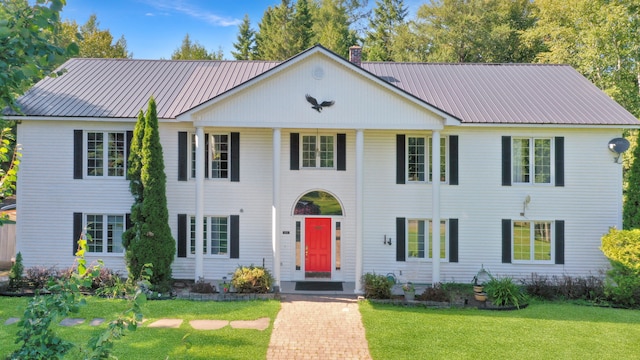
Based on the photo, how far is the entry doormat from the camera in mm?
13586

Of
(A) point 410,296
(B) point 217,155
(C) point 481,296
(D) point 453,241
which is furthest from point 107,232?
(C) point 481,296

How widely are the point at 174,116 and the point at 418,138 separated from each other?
869 cm

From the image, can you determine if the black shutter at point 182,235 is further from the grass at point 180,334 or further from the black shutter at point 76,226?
the black shutter at point 76,226

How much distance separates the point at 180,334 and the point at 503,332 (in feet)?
25.6

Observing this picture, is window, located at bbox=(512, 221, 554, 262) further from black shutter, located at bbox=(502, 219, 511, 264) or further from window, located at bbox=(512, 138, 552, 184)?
window, located at bbox=(512, 138, 552, 184)

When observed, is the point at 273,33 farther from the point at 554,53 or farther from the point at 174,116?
the point at 174,116

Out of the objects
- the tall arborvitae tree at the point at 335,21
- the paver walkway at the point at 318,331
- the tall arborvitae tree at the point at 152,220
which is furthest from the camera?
the tall arborvitae tree at the point at 335,21

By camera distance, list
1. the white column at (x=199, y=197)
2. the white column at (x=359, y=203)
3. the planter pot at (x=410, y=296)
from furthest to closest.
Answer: the white column at (x=199, y=197) → the white column at (x=359, y=203) → the planter pot at (x=410, y=296)

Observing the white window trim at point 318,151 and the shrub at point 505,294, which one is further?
the white window trim at point 318,151

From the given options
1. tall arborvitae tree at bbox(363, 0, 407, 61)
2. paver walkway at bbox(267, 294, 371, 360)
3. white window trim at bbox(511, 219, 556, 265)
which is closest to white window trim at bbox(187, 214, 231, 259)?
paver walkway at bbox(267, 294, 371, 360)

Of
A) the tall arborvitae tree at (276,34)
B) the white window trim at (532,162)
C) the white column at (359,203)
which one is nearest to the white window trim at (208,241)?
the white column at (359,203)

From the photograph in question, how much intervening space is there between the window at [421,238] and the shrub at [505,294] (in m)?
2.37

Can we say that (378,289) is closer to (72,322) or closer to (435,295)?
(435,295)

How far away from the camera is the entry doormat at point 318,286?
13.6 m
